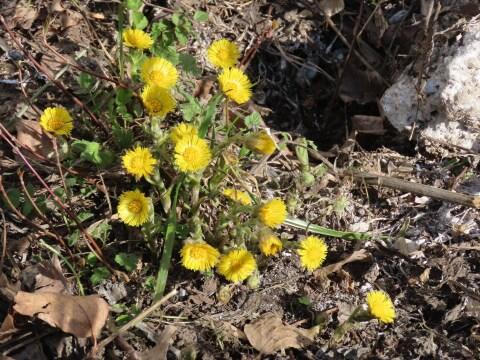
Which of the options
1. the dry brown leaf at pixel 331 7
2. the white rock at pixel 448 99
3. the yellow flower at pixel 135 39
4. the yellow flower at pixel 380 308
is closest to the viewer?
the yellow flower at pixel 380 308

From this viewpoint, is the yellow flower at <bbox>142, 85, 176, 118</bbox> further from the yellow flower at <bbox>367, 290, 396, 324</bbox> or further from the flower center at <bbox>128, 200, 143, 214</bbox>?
the yellow flower at <bbox>367, 290, 396, 324</bbox>

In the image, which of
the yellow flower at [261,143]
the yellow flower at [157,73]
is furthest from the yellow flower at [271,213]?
the yellow flower at [157,73]

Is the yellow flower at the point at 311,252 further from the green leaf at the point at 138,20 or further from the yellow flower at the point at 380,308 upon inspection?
the green leaf at the point at 138,20

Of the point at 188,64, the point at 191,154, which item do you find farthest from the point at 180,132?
the point at 188,64

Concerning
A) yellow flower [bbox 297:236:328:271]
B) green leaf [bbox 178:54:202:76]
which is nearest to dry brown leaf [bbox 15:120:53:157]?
green leaf [bbox 178:54:202:76]

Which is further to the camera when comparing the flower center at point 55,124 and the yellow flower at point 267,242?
the flower center at point 55,124

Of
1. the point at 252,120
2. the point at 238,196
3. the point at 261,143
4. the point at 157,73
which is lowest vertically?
the point at 238,196

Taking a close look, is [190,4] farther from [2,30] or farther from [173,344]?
[173,344]

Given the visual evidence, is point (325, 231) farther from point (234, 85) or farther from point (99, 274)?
point (99, 274)

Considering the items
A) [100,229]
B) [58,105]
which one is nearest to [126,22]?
[58,105]
